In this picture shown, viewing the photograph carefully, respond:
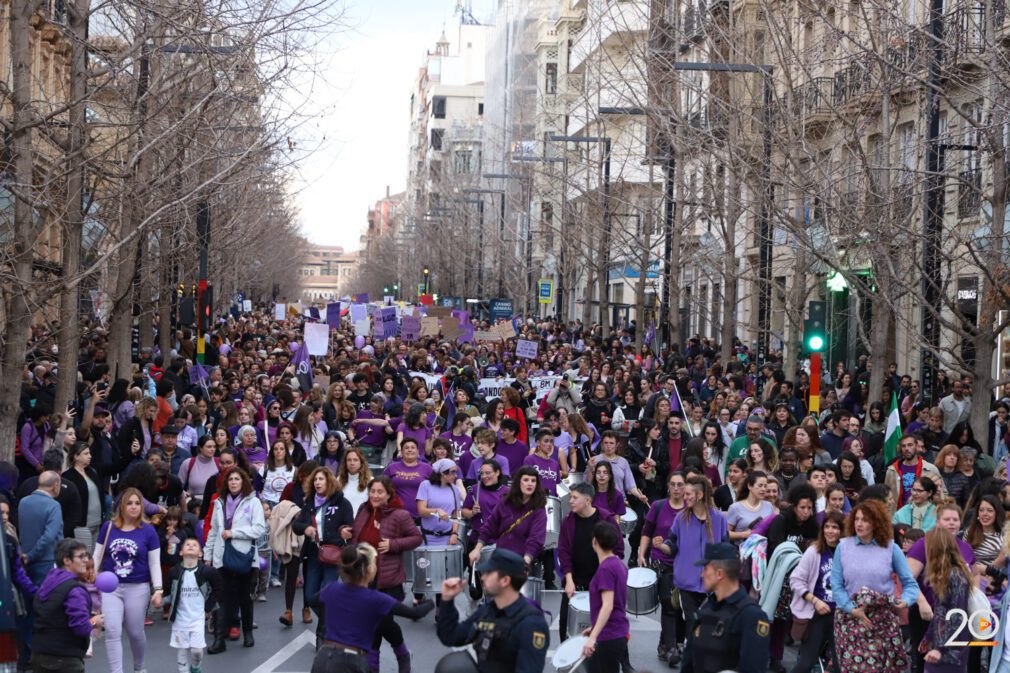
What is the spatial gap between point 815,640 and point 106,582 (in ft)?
14.4

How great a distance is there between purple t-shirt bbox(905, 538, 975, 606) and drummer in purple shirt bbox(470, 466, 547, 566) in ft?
8.47

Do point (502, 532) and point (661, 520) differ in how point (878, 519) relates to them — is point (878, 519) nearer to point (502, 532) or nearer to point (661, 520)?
point (661, 520)

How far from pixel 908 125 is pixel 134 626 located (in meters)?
21.4

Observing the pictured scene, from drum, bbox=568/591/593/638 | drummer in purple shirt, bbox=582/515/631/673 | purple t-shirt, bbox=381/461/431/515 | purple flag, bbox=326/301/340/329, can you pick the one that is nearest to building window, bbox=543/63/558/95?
purple flag, bbox=326/301/340/329

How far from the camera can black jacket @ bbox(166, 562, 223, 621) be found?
1035 cm

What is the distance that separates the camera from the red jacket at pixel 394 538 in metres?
10.7

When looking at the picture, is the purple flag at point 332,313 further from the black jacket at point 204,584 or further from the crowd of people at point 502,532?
the black jacket at point 204,584

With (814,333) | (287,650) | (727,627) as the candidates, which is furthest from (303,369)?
(727,627)

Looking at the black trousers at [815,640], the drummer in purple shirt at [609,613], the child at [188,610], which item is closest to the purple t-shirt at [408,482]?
the child at [188,610]

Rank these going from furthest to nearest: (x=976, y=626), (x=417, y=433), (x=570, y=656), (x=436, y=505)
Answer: (x=417, y=433), (x=436, y=505), (x=976, y=626), (x=570, y=656)

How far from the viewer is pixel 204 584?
1152 cm

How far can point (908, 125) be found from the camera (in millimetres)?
27891

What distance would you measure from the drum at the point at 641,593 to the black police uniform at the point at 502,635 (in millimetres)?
3008

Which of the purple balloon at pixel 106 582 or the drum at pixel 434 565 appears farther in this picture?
the drum at pixel 434 565
